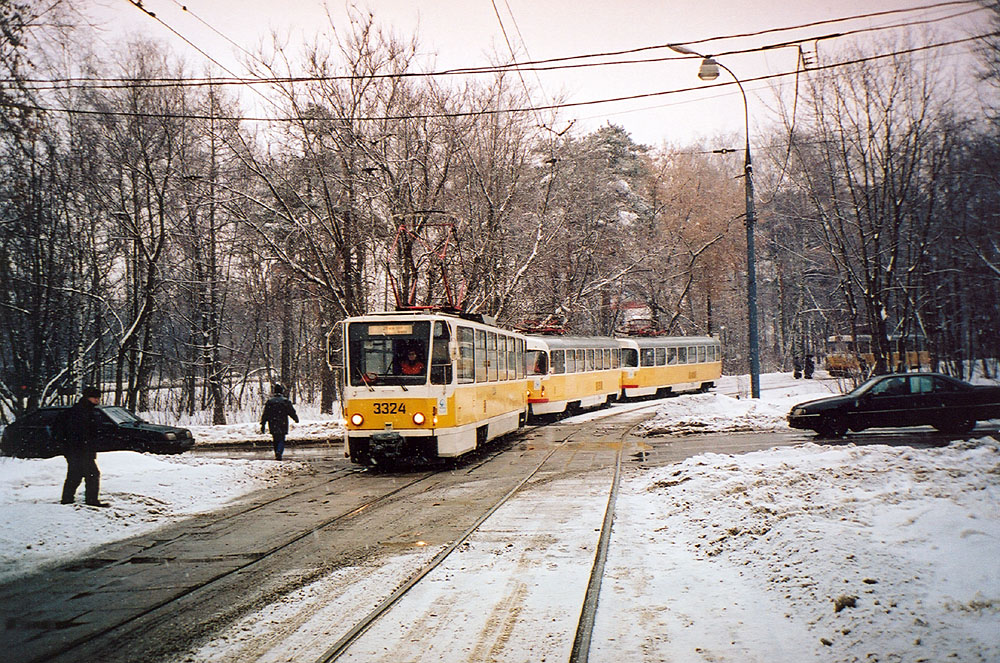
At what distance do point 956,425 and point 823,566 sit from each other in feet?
44.4

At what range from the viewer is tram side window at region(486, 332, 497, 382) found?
18.1 meters

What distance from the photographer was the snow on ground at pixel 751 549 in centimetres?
521

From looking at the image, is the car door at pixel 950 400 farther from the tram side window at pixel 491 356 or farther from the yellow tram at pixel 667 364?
the yellow tram at pixel 667 364

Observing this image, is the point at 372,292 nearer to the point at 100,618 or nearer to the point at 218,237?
the point at 218,237

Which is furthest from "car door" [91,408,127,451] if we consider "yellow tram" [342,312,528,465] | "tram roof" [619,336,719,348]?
"tram roof" [619,336,719,348]

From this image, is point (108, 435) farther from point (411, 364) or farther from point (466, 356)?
point (466, 356)

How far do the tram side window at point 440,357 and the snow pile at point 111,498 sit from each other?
12.0 ft

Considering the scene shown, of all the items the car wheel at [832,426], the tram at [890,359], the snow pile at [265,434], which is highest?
the tram at [890,359]

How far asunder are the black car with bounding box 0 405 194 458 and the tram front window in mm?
6894

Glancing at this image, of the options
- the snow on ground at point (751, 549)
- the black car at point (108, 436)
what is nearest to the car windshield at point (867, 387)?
the snow on ground at point (751, 549)

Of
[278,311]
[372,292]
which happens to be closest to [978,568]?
[372,292]

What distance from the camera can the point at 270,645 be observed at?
5445 mm

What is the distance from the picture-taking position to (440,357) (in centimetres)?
1502

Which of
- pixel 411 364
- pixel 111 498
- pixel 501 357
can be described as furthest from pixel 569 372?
pixel 111 498
